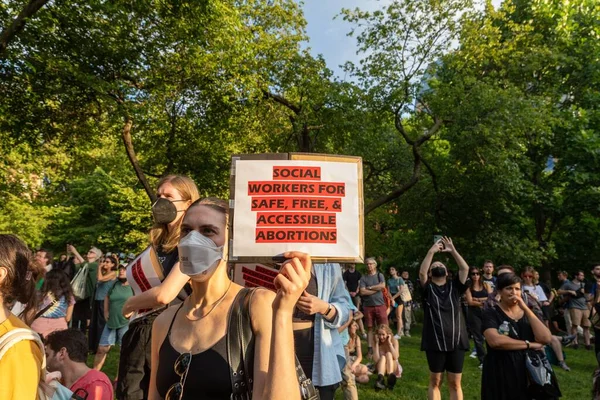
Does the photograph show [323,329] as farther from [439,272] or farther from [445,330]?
[439,272]

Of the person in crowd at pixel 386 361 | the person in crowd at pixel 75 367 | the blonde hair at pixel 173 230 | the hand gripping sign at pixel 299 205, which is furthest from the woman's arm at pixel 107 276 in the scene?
the hand gripping sign at pixel 299 205

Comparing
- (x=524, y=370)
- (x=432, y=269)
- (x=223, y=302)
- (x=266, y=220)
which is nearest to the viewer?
(x=223, y=302)

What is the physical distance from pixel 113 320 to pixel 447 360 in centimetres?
548

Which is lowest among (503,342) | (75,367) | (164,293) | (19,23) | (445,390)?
(445,390)

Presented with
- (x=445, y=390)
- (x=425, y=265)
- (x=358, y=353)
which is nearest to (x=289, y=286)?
(x=425, y=265)

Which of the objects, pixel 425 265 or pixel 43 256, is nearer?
pixel 425 265

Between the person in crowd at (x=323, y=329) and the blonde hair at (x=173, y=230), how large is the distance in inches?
41.5

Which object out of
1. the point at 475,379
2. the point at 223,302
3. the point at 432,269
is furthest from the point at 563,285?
the point at 223,302

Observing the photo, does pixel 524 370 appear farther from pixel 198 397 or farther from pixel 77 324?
pixel 77 324

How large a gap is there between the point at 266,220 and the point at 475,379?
8.07m

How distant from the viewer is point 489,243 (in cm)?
1812

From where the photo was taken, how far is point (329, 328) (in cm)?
367

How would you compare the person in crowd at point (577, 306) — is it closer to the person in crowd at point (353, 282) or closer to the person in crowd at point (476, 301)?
the person in crowd at point (476, 301)

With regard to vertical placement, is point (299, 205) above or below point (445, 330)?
above
